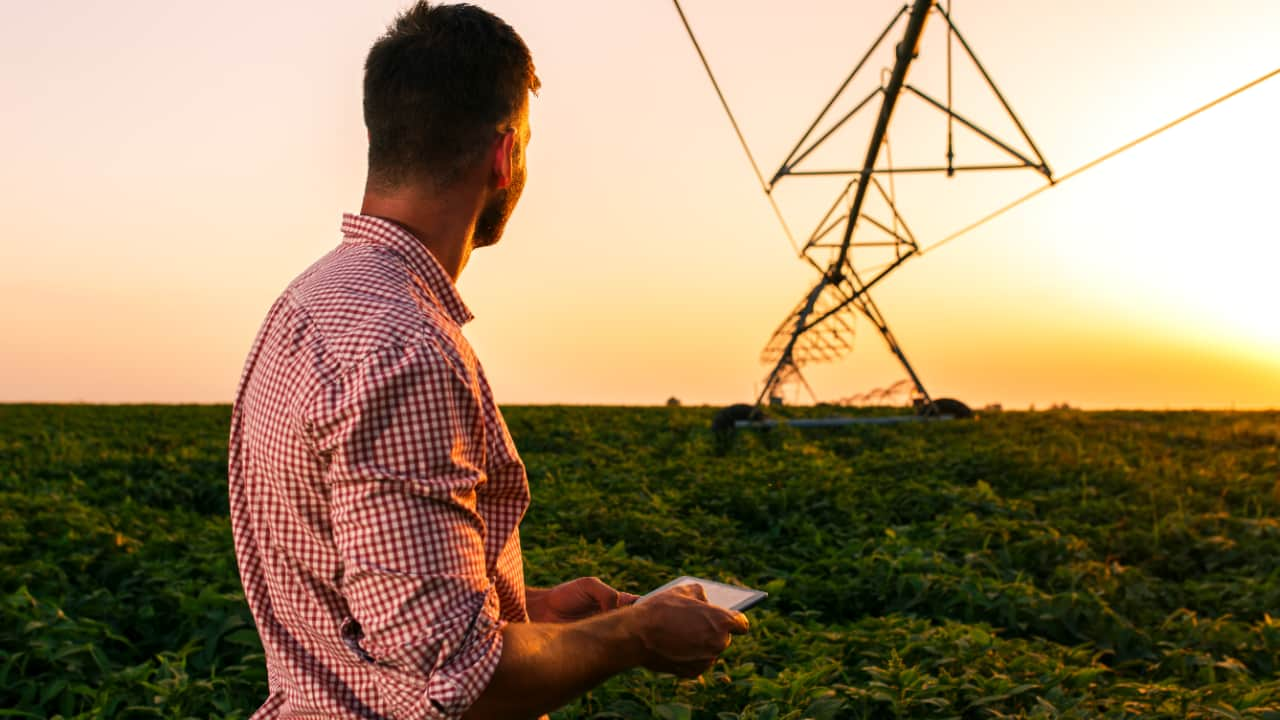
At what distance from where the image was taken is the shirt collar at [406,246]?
1.52 meters

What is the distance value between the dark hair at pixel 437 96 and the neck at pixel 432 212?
2 centimetres

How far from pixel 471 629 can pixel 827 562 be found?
17.9ft

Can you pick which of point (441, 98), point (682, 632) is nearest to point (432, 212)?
point (441, 98)

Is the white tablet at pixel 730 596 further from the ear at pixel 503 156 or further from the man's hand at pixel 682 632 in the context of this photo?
the ear at pixel 503 156

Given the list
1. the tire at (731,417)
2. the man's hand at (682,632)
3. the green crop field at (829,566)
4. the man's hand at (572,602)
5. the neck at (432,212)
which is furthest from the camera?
the tire at (731,417)

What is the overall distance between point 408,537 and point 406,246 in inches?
21.7

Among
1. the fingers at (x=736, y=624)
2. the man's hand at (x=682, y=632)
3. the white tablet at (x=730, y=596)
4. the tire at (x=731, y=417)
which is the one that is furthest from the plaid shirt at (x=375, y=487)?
the tire at (x=731, y=417)

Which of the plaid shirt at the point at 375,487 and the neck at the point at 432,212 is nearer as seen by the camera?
the plaid shirt at the point at 375,487

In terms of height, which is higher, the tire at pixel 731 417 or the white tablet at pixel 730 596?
the tire at pixel 731 417

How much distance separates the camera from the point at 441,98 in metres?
1.53

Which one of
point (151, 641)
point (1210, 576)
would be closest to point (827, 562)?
point (1210, 576)

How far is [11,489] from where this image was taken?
350 inches

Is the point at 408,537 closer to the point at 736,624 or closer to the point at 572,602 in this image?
the point at 736,624

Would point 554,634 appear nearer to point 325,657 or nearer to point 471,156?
point 325,657
